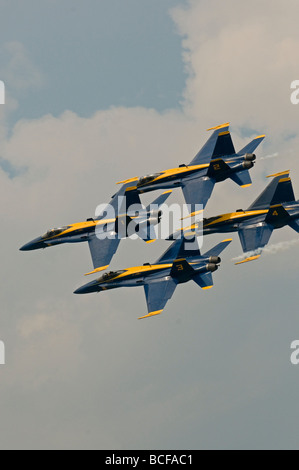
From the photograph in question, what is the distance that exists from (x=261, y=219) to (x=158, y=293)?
15450 millimetres

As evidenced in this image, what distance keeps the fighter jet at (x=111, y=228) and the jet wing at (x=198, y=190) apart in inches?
156

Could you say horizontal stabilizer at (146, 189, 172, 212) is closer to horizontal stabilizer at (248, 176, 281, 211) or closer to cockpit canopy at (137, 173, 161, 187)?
cockpit canopy at (137, 173, 161, 187)

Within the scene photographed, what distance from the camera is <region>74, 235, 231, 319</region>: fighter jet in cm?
11369

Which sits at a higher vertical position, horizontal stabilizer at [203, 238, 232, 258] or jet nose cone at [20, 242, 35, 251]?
jet nose cone at [20, 242, 35, 251]

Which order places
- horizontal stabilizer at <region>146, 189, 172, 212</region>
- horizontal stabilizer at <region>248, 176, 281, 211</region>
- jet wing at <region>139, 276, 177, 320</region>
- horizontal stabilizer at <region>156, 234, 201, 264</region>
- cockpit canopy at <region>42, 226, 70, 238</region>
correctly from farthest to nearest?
cockpit canopy at <region>42, 226, 70, 238</region>
horizontal stabilizer at <region>146, 189, 172, 212</region>
horizontal stabilizer at <region>248, 176, 281, 211</region>
horizontal stabilizer at <region>156, 234, 201, 264</region>
jet wing at <region>139, 276, 177, 320</region>

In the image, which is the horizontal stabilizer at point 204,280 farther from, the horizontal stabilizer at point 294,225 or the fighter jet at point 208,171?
the horizontal stabilizer at point 294,225

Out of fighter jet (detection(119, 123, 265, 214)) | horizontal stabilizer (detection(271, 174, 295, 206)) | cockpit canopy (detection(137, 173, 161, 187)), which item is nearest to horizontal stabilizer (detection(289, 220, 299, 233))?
horizontal stabilizer (detection(271, 174, 295, 206))

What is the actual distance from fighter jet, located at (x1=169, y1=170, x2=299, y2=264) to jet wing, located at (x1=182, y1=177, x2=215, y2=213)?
311 cm

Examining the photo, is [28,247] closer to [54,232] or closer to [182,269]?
[54,232]

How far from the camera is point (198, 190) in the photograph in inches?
4793

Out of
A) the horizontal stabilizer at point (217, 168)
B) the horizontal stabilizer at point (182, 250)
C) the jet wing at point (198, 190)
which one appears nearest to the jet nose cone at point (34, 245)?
the horizontal stabilizer at point (182, 250)

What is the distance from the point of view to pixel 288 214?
383 ft
